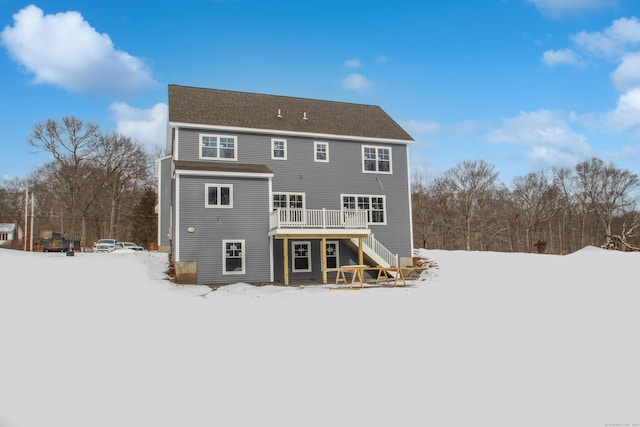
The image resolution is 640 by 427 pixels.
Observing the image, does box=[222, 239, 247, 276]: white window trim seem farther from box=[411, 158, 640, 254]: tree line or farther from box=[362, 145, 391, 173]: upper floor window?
box=[411, 158, 640, 254]: tree line

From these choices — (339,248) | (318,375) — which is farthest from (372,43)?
(318,375)

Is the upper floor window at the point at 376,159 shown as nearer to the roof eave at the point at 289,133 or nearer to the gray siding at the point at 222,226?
the roof eave at the point at 289,133

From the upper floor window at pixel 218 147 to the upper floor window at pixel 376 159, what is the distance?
6.79m

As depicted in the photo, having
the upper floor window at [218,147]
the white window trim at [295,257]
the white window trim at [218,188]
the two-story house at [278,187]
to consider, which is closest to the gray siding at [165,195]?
the two-story house at [278,187]

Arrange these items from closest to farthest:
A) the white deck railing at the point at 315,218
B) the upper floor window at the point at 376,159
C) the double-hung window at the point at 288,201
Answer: the white deck railing at the point at 315,218 → the double-hung window at the point at 288,201 → the upper floor window at the point at 376,159

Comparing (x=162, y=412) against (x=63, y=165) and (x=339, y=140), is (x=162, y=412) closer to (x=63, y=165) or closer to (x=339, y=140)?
(x=339, y=140)

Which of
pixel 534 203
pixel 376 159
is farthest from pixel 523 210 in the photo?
pixel 376 159

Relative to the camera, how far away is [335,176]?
23281 millimetres

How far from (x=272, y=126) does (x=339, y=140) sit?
357 cm

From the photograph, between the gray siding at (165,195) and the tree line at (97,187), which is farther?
the tree line at (97,187)

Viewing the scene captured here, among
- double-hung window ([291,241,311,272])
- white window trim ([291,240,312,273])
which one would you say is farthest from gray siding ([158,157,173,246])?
double-hung window ([291,241,311,272])

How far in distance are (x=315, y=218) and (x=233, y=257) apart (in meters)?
3.97

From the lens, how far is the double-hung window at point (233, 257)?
1980 centimetres

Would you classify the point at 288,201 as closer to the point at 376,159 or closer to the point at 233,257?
the point at 233,257
